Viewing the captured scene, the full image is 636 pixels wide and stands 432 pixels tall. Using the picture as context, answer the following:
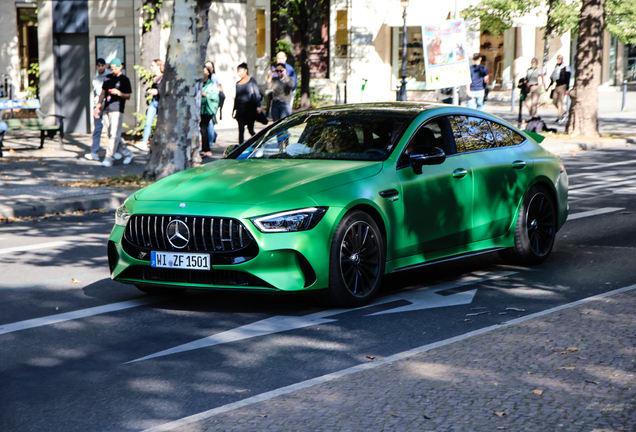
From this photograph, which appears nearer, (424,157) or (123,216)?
(123,216)

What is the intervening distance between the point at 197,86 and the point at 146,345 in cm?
968

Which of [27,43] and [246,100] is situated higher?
[27,43]

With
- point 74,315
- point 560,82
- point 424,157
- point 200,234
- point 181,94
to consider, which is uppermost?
point 560,82

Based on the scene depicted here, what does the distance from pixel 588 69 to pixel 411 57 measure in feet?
71.5

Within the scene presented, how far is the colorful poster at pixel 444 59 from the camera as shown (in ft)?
70.9

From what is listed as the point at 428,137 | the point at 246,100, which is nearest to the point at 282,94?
the point at 246,100

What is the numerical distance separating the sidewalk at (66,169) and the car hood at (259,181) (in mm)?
6085

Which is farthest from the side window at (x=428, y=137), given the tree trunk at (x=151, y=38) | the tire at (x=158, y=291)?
the tree trunk at (x=151, y=38)

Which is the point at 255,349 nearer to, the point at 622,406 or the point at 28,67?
the point at 622,406

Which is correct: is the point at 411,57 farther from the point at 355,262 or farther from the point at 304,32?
the point at 355,262

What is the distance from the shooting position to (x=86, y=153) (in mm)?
20484

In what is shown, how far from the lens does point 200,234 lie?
6512mm

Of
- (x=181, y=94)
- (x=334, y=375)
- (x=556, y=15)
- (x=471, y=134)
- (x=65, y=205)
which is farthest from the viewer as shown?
(x=556, y=15)

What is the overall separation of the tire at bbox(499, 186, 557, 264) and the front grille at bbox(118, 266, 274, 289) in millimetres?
2862
